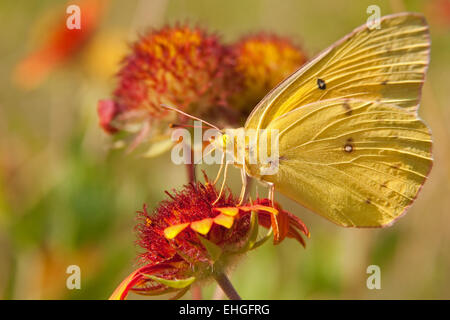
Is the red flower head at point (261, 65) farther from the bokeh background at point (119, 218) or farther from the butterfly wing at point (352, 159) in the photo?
the butterfly wing at point (352, 159)

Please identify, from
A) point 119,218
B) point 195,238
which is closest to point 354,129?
point 195,238

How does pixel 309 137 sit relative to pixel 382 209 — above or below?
above

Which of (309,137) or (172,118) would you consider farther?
(172,118)

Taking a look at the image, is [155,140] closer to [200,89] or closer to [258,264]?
[200,89]

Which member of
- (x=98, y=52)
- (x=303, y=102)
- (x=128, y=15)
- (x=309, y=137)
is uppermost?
(x=128, y=15)

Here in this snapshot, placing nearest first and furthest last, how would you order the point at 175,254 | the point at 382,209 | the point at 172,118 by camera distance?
the point at 175,254
the point at 382,209
the point at 172,118

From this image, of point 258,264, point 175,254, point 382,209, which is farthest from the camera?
point 258,264

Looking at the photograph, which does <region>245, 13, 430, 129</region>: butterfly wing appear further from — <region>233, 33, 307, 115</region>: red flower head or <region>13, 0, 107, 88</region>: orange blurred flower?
<region>13, 0, 107, 88</region>: orange blurred flower

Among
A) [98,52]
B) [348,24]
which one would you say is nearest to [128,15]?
[98,52]
